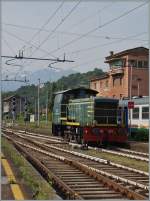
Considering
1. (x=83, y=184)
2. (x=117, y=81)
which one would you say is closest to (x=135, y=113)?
(x=83, y=184)

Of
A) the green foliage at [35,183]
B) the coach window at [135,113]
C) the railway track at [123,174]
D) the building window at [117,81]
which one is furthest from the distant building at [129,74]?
the green foliage at [35,183]

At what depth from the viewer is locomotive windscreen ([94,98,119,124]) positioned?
84.4ft

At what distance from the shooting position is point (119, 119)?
2638cm

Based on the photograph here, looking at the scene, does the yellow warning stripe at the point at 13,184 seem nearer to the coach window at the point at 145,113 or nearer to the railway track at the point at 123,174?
the railway track at the point at 123,174

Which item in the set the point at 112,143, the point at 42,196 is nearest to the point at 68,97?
the point at 112,143

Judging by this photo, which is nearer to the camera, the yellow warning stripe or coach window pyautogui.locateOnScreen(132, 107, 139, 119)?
the yellow warning stripe

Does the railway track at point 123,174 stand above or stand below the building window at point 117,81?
below

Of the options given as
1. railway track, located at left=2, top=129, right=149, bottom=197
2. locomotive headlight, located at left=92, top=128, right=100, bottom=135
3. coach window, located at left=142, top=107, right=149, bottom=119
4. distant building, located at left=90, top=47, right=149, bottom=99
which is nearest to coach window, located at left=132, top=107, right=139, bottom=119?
coach window, located at left=142, top=107, right=149, bottom=119

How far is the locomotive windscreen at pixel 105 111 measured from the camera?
25.7 metres

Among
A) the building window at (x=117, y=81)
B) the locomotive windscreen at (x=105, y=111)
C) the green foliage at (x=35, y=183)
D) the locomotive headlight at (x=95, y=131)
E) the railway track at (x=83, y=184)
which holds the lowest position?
the railway track at (x=83, y=184)

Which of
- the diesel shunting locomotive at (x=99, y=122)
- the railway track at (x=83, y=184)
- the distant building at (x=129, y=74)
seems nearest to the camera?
the railway track at (x=83, y=184)

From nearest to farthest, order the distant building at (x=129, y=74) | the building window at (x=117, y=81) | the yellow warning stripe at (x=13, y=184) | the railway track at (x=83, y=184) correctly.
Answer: the yellow warning stripe at (x=13, y=184) → the railway track at (x=83, y=184) → the distant building at (x=129, y=74) → the building window at (x=117, y=81)

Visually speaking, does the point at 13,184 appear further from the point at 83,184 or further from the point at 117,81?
the point at 117,81

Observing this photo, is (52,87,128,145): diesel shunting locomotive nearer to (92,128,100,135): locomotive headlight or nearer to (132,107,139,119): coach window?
(92,128,100,135): locomotive headlight
